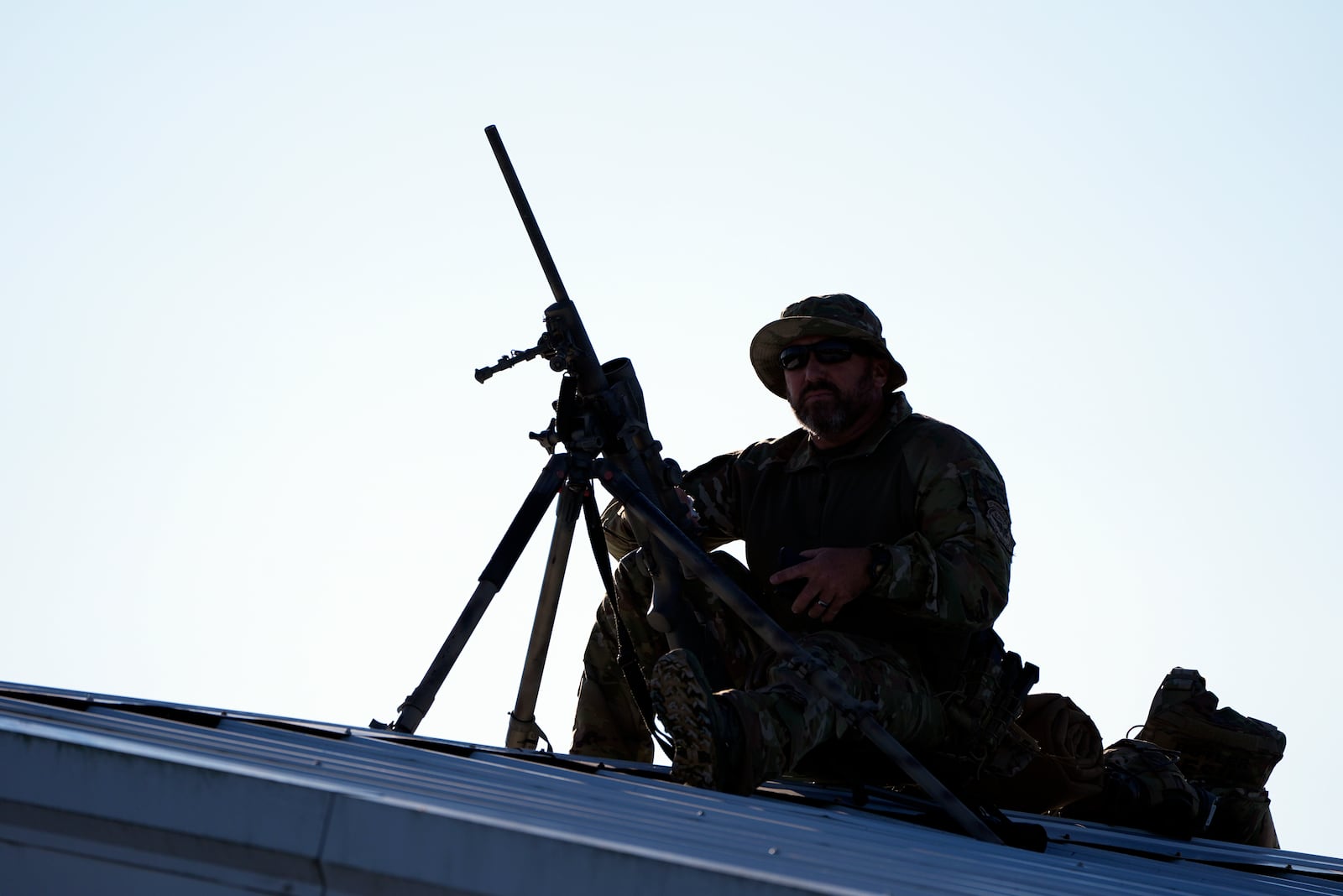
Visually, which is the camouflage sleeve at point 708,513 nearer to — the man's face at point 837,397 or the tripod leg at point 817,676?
the man's face at point 837,397

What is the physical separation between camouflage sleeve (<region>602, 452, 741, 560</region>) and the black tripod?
475mm

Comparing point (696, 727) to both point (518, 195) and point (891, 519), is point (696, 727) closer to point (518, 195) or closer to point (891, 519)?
point (891, 519)

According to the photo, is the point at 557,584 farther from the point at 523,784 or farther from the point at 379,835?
the point at 379,835

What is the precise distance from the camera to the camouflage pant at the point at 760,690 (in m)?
5.42

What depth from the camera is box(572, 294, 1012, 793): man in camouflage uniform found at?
5.36 m

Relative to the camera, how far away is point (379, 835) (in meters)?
2.61

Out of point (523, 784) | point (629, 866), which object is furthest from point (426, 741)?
point (629, 866)

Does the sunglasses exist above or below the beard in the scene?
above

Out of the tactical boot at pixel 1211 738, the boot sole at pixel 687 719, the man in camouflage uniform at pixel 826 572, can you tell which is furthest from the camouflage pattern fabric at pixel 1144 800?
the boot sole at pixel 687 719

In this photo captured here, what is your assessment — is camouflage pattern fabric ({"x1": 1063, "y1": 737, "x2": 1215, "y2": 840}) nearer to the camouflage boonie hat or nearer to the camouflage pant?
the camouflage pant

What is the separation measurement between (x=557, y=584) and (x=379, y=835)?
3.86 meters

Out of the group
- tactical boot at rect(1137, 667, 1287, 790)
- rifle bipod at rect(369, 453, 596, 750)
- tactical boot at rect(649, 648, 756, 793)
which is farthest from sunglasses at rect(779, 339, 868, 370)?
tactical boot at rect(1137, 667, 1287, 790)

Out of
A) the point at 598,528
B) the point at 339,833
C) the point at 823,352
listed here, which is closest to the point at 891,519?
the point at 823,352

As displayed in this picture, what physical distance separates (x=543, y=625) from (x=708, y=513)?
51.7 inches
